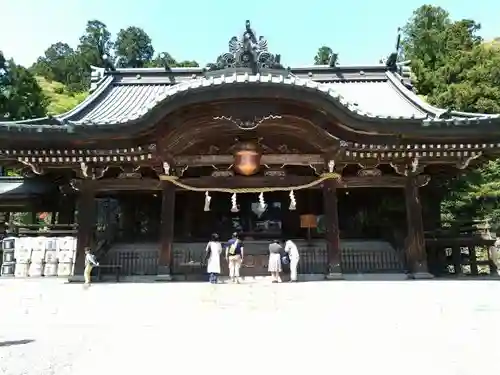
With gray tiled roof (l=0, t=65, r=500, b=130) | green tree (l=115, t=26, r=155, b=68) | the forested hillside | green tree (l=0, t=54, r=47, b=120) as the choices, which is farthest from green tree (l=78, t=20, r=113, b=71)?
gray tiled roof (l=0, t=65, r=500, b=130)

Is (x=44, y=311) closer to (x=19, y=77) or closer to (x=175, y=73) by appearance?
(x=175, y=73)

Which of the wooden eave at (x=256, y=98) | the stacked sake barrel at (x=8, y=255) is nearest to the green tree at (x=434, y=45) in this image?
the wooden eave at (x=256, y=98)

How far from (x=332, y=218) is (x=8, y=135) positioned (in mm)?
8133

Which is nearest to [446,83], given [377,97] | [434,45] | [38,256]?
[434,45]

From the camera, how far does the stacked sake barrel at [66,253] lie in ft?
41.3

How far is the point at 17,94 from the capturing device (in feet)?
105

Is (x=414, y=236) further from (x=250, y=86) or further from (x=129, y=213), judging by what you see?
(x=129, y=213)

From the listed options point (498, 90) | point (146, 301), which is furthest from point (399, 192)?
point (498, 90)

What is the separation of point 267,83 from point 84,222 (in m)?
5.95

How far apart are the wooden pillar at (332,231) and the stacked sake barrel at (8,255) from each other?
894 cm

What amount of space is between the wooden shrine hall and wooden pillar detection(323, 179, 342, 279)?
0.09ft

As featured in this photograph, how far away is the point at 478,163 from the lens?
12.7 meters

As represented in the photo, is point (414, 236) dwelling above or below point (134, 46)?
below

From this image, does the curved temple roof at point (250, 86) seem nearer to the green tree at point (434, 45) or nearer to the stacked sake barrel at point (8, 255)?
the stacked sake barrel at point (8, 255)
